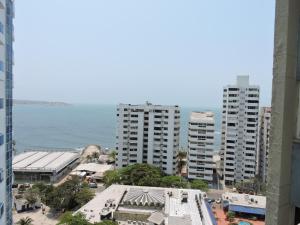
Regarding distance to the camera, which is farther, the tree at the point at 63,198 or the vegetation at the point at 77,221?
the tree at the point at 63,198

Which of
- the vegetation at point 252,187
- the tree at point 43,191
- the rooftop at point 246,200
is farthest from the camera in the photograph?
the vegetation at point 252,187

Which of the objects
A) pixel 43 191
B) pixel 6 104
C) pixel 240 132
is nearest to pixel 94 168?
pixel 43 191

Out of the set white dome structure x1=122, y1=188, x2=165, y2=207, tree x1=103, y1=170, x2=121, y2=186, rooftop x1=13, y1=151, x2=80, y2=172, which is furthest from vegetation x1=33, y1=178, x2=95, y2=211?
rooftop x1=13, y1=151, x2=80, y2=172

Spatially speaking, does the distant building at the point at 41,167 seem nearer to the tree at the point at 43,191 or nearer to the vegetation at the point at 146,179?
the tree at the point at 43,191

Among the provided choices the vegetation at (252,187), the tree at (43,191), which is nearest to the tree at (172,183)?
the vegetation at (252,187)

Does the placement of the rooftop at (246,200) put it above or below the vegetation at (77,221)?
below

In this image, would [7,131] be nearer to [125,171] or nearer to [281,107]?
[281,107]
